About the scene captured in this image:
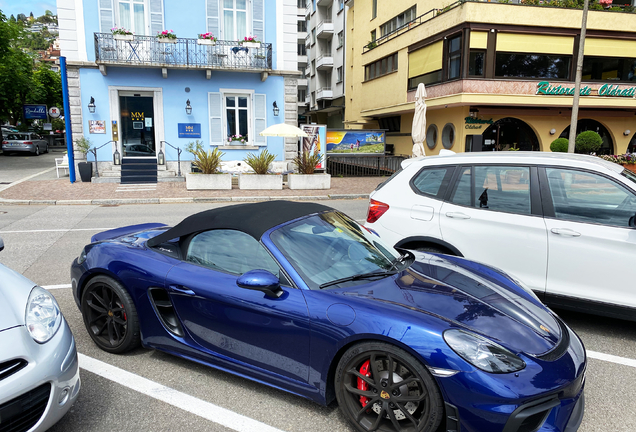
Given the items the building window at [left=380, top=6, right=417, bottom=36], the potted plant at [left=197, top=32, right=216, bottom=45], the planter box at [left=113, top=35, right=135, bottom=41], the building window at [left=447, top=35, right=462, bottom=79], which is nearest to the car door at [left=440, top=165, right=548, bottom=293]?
the potted plant at [left=197, top=32, right=216, bottom=45]

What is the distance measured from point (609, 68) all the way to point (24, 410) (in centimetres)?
2949

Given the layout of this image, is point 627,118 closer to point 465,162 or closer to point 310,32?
point 465,162

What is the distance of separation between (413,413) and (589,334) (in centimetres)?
271

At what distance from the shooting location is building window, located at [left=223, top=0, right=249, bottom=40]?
2017cm

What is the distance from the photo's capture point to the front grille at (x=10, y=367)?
90.4 inches

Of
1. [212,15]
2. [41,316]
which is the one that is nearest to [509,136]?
[212,15]

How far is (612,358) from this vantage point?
3867mm

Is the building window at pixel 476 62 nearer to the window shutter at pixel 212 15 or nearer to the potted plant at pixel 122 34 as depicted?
the window shutter at pixel 212 15

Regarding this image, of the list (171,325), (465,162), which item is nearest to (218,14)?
(465,162)

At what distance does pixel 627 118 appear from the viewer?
84.2ft

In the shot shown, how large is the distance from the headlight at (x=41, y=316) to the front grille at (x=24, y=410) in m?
0.29

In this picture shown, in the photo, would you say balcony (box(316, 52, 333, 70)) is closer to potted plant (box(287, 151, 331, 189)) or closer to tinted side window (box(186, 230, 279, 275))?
potted plant (box(287, 151, 331, 189))

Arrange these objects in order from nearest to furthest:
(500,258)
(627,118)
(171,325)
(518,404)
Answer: (518,404), (171,325), (500,258), (627,118)

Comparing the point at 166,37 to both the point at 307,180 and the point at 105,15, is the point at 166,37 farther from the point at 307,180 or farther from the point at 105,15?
the point at 307,180
